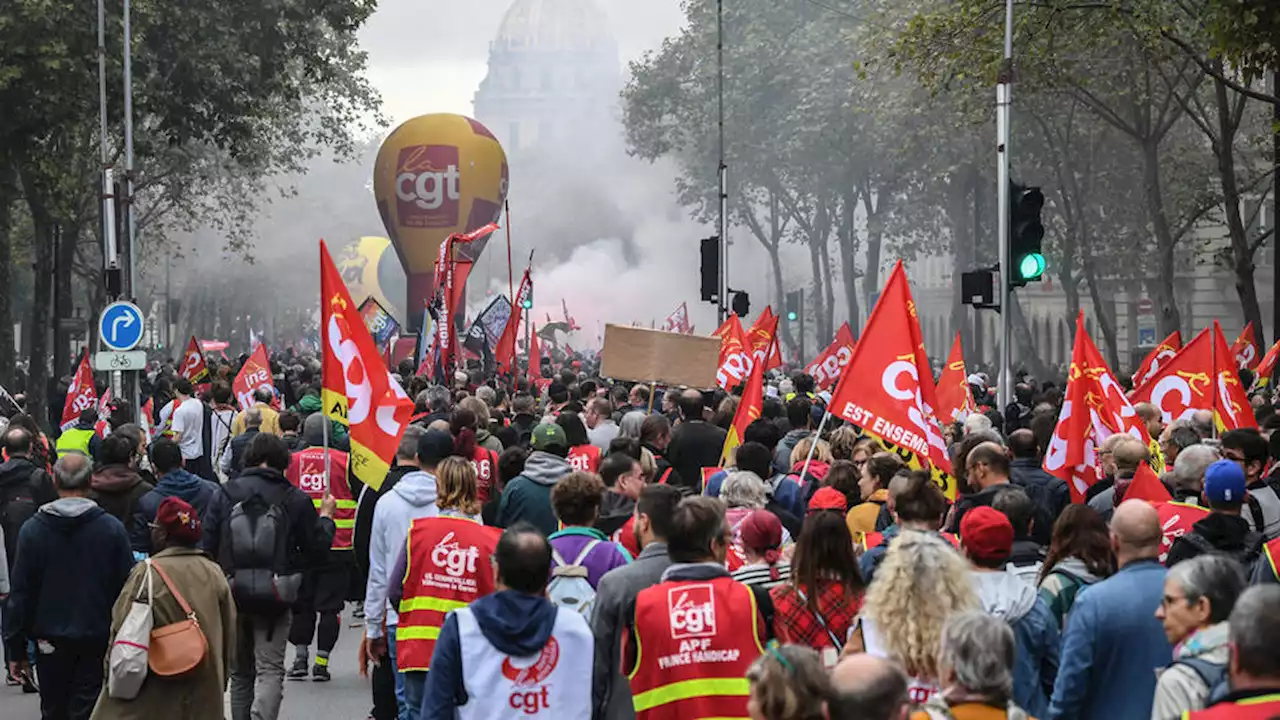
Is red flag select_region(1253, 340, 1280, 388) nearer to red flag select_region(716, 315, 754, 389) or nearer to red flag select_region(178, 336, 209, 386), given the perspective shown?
red flag select_region(716, 315, 754, 389)

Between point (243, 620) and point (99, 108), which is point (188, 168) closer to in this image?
point (99, 108)

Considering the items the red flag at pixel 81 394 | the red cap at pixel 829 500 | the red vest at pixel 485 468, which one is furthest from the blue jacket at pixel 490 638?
the red flag at pixel 81 394

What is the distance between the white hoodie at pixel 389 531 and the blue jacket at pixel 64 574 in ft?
3.88

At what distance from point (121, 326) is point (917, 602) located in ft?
55.3

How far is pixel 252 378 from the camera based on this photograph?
21.0 m

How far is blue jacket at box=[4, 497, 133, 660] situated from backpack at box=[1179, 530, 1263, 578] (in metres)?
4.71

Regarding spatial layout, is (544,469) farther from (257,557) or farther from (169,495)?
(169,495)

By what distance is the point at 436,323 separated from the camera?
2331cm

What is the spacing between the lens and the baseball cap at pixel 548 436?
10758mm

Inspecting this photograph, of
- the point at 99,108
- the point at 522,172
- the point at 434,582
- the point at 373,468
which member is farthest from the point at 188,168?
the point at 522,172

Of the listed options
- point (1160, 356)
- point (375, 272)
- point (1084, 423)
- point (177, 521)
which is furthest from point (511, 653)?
point (375, 272)

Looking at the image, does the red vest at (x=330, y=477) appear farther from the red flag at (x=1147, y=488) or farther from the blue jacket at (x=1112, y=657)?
the blue jacket at (x=1112, y=657)

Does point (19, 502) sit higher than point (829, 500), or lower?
lower

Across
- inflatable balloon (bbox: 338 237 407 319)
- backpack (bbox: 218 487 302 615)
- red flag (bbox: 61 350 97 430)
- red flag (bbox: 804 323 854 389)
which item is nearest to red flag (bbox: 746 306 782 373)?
red flag (bbox: 804 323 854 389)
